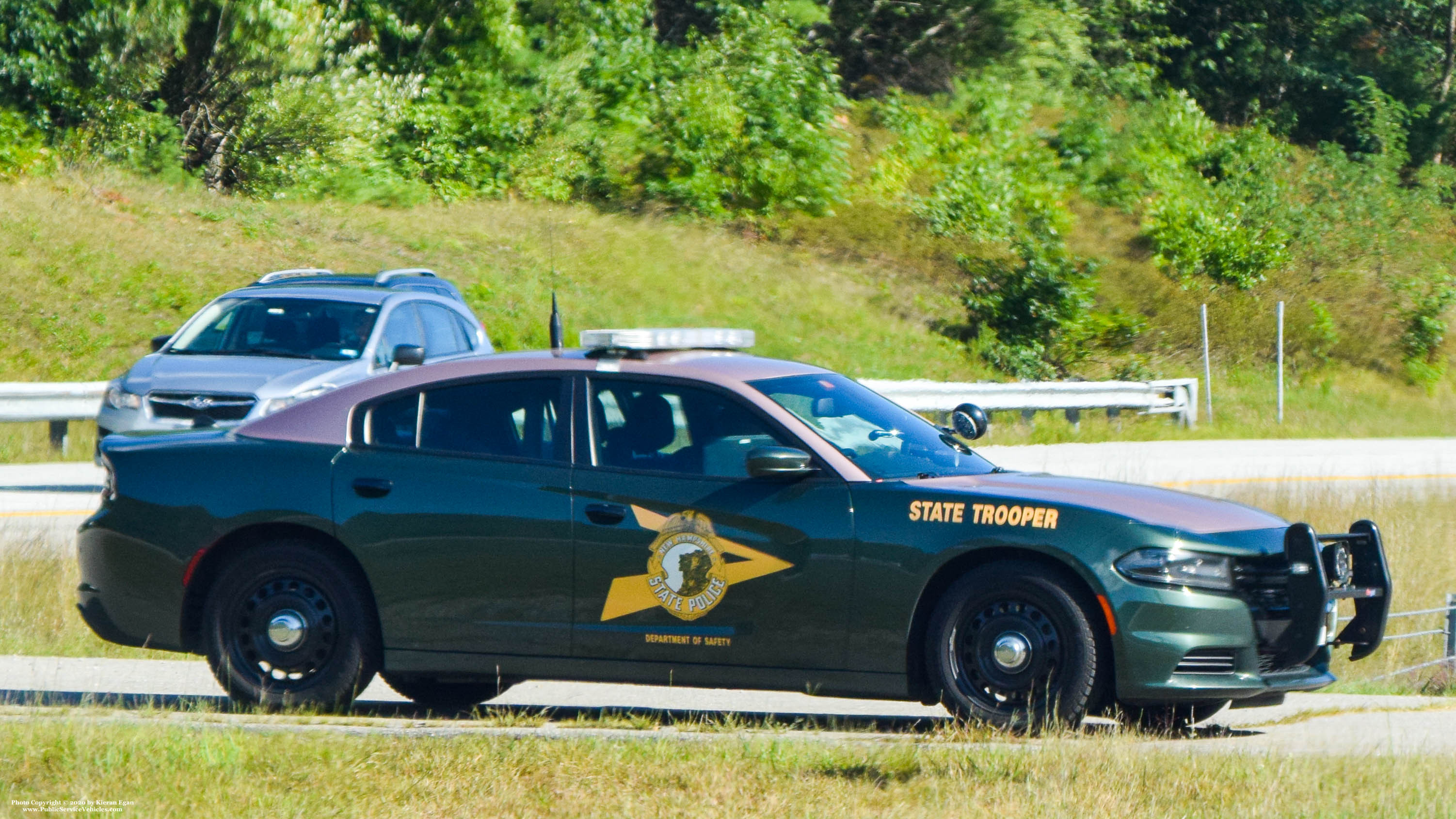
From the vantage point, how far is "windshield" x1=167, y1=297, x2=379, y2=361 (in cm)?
1360

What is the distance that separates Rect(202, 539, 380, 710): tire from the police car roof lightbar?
4.30 ft

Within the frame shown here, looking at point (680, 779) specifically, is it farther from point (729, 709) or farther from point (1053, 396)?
point (1053, 396)

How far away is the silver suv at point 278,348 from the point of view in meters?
12.8

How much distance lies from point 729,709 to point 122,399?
722 cm

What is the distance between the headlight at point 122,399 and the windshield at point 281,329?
64cm

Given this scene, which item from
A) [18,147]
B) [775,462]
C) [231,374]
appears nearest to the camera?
[775,462]

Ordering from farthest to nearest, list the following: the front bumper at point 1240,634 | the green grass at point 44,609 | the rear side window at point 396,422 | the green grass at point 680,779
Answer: the green grass at point 44,609
the rear side window at point 396,422
the front bumper at point 1240,634
the green grass at point 680,779

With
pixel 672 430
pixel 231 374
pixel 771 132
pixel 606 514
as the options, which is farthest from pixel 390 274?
pixel 771 132

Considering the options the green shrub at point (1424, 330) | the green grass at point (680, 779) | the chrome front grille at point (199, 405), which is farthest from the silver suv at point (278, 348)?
the green shrub at point (1424, 330)

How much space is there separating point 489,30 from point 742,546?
2737 centimetres

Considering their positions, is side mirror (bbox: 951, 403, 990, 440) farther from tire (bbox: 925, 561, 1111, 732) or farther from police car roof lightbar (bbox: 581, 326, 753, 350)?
tire (bbox: 925, 561, 1111, 732)

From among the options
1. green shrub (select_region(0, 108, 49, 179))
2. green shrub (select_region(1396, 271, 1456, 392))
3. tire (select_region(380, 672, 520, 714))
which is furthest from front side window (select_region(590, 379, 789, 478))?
green shrub (select_region(1396, 271, 1456, 392))

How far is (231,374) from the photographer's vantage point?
12883 mm

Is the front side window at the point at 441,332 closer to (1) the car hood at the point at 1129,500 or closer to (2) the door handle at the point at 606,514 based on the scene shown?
(2) the door handle at the point at 606,514
